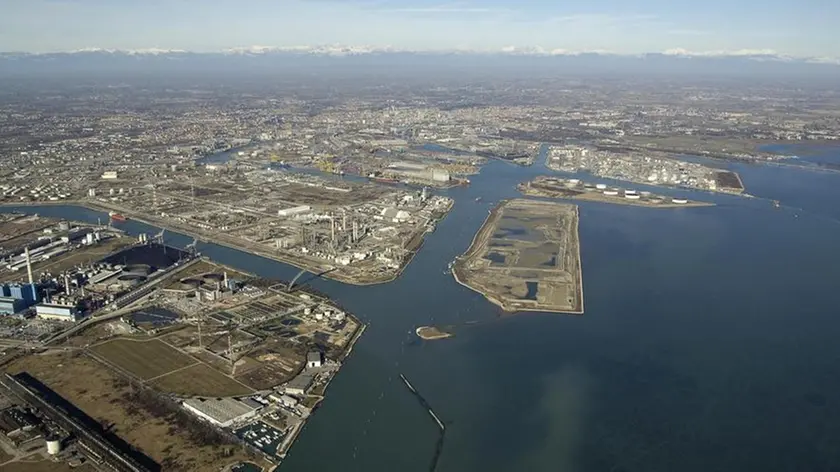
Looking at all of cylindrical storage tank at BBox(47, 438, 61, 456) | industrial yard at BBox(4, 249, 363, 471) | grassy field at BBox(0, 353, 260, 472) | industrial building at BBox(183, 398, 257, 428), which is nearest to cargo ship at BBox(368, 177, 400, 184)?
industrial yard at BBox(4, 249, 363, 471)

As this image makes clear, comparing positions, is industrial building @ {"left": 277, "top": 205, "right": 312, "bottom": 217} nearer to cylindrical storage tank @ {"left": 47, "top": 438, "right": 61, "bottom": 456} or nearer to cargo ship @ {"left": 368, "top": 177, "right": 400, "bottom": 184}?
cargo ship @ {"left": 368, "top": 177, "right": 400, "bottom": 184}

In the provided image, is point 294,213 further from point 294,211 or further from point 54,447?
point 54,447

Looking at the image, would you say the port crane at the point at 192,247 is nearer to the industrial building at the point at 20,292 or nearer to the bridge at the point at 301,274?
the bridge at the point at 301,274

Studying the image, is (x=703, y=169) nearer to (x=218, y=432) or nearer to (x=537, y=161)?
(x=537, y=161)

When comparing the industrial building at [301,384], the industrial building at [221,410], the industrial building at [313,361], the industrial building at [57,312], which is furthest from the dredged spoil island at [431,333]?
the industrial building at [57,312]

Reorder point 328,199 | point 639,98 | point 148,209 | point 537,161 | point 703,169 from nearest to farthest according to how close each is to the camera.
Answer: point 148,209 → point 328,199 → point 703,169 → point 537,161 → point 639,98

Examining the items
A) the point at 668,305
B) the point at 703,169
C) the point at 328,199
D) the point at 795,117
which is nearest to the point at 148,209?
the point at 328,199
